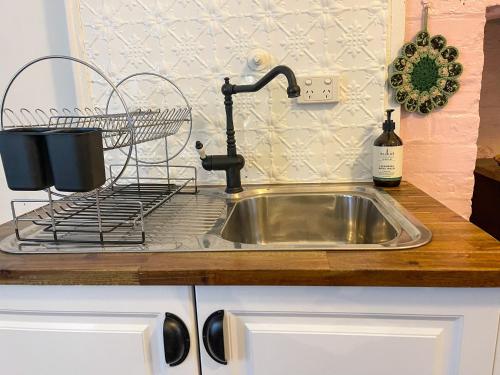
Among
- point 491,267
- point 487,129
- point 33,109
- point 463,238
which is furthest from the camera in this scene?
point 487,129

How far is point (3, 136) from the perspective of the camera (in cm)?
66

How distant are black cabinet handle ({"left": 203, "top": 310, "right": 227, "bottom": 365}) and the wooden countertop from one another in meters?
0.08

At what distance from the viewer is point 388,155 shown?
1.06m

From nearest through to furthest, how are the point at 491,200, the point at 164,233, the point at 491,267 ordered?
the point at 491,267 → the point at 164,233 → the point at 491,200

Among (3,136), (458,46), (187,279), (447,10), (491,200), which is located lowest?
(491,200)

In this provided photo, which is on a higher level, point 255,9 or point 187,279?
point 255,9

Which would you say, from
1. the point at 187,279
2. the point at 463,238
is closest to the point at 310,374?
the point at 187,279

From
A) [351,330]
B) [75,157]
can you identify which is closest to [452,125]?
[351,330]

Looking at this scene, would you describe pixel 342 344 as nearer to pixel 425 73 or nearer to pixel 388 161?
pixel 388 161

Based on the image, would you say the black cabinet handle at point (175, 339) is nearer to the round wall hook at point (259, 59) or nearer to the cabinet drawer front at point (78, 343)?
the cabinet drawer front at point (78, 343)

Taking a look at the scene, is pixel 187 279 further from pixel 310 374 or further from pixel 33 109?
pixel 33 109

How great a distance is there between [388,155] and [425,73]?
292 millimetres

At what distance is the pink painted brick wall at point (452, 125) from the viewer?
109 centimetres

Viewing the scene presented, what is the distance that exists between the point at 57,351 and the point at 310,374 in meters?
0.49
